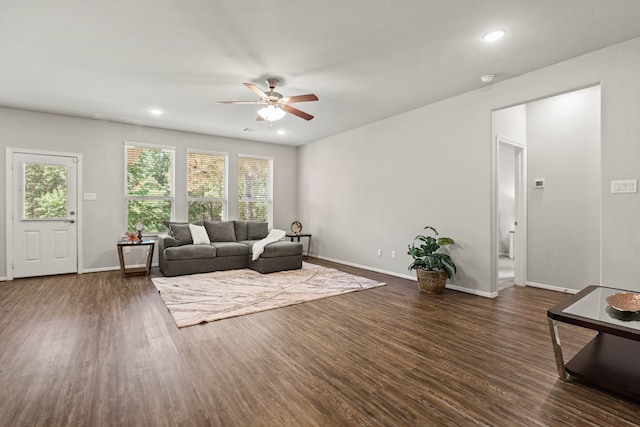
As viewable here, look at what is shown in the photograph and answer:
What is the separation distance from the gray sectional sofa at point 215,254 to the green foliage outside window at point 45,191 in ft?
5.48

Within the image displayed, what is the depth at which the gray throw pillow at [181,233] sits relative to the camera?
5.58 meters

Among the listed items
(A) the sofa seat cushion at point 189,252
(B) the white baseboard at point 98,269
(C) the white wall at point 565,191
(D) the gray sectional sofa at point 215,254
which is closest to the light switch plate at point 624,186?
(C) the white wall at point 565,191

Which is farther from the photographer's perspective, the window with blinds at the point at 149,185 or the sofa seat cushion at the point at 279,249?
the window with blinds at the point at 149,185

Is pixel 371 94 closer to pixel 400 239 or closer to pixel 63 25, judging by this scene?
pixel 400 239

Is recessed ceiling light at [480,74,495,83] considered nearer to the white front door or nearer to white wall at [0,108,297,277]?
white wall at [0,108,297,277]

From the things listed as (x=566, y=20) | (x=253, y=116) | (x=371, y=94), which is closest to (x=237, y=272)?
(x=253, y=116)

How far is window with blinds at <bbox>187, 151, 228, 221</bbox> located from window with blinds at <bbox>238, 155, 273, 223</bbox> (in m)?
0.39

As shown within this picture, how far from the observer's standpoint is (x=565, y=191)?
4.36 metres

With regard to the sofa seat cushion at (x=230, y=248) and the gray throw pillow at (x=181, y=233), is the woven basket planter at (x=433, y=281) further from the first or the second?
the gray throw pillow at (x=181, y=233)

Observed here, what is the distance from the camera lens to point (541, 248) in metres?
4.60

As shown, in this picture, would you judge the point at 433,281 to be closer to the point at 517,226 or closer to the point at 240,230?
the point at 517,226

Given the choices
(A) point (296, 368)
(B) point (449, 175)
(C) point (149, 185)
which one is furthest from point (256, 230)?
(A) point (296, 368)

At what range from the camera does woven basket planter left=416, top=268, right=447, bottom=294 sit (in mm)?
4180

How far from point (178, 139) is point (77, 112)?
5.36ft
